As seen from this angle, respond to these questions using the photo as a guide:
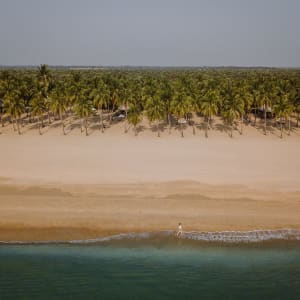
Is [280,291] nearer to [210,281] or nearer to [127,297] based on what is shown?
[210,281]

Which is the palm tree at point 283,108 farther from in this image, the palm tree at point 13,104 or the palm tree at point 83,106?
the palm tree at point 13,104

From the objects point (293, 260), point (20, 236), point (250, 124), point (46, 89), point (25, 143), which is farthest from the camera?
point (46, 89)

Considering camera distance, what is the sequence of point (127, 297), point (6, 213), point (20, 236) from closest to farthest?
1. point (127, 297)
2. point (20, 236)
3. point (6, 213)

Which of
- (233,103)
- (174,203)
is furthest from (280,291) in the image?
(233,103)

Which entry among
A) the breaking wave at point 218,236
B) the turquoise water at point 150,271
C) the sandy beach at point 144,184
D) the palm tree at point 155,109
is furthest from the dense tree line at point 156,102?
the turquoise water at point 150,271

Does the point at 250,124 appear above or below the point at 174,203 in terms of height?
above

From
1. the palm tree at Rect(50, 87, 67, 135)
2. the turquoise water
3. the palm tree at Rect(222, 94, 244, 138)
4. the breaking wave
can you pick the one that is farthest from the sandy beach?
the palm tree at Rect(50, 87, 67, 135)

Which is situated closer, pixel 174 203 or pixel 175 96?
pixel 174 203
